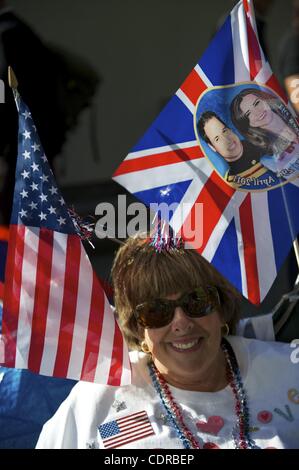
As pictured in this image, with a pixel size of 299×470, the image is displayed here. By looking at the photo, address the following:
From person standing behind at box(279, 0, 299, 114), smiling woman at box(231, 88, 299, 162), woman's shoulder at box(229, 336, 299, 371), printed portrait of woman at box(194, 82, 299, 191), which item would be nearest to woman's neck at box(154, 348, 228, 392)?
woman's shoulder at box(229, 336, 299, 371)

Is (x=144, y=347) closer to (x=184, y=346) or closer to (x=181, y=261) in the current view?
(x=184, y=346)

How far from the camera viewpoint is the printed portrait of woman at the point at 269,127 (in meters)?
3.10

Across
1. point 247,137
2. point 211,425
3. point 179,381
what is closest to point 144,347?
point 179,381

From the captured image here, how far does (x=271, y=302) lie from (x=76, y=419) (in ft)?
8.71

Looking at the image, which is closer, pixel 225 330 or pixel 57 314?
pixel 57 314

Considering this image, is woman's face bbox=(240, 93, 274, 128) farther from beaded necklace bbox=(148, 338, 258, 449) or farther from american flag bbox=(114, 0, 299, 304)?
beaded necklace bbox=(148, 338, 258, 449)

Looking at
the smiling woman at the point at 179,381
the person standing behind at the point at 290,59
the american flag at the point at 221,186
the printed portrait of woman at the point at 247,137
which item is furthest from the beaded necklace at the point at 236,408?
the person standing behind at the point at 290,59

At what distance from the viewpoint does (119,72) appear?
9406 millimetres

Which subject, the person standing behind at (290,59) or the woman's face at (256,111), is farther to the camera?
the person standing behind at (290,59)

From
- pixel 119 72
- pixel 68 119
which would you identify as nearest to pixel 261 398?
pixel 68 119

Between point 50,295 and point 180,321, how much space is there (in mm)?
457

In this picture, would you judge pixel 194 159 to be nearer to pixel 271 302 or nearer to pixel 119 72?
pixel 271 302

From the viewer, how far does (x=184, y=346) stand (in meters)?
3.13

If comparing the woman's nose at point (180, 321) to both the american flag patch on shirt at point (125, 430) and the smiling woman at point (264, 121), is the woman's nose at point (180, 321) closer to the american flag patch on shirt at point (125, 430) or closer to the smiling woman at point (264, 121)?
the american flag patch on shirt at point (125, 430)
